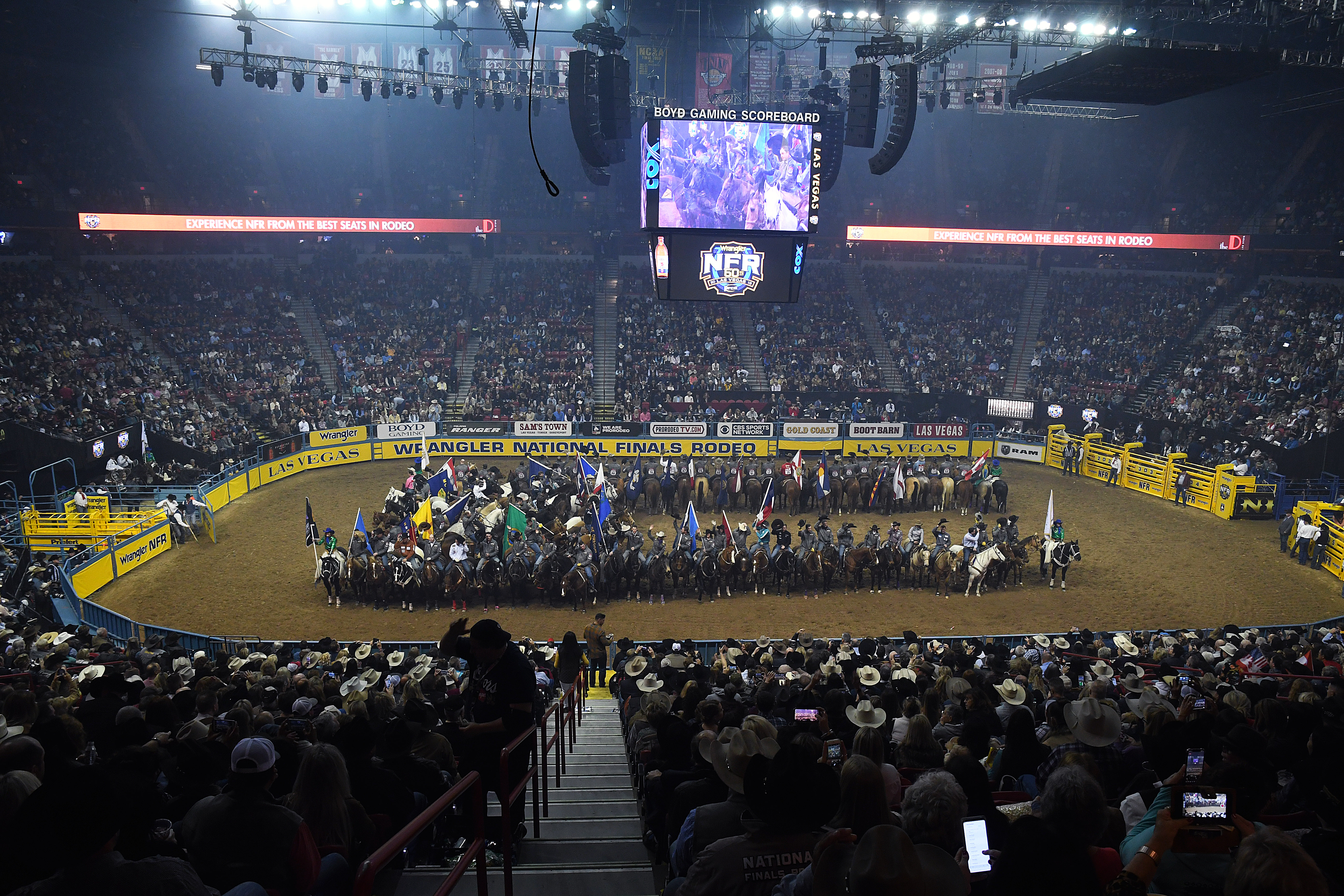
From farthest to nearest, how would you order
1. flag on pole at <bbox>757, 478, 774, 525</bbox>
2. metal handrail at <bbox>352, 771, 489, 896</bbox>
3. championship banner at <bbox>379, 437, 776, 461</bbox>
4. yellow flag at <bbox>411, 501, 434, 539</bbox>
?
championship banner at <bbox>379, 437, 776, 461</bbox> → flag on pole at <bbox>757, 478, 774, 525</bbox> → yellow flag at <bbox>411, 501, 434, 539</bbox> → metal handrail at <bbox>352, 771, 489, 896</bbox>

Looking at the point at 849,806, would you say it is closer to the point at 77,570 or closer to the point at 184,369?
the point at 77,570

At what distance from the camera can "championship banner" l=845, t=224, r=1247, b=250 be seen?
1740 inches

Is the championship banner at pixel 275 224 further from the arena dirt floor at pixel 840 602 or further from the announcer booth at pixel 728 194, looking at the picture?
the announcer booth at pixel 728 194

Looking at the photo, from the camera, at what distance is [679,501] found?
2945 cm

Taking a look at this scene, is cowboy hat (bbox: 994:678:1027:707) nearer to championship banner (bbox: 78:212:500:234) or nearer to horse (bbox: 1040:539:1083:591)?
horse (bbox: 1040:539:1083:591)

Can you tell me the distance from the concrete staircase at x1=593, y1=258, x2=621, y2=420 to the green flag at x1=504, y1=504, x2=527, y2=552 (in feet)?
61.5

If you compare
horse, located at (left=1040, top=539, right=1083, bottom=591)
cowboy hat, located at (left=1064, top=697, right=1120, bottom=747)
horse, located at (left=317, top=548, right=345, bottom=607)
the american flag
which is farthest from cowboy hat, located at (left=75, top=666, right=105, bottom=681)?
horse, located at (left=1040, top=539, right=1083, bottom=591)

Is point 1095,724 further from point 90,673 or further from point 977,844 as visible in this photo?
point 90,673

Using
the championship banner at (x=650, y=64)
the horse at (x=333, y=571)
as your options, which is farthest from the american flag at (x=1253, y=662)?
the championship banner at (x=650, y=64)

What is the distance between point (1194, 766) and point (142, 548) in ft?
86.6

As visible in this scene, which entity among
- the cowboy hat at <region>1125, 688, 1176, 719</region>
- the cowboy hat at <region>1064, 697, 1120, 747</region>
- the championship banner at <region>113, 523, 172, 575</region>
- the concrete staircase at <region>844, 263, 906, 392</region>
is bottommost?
the championship banner at <region>113, 523, 172, 575</region>

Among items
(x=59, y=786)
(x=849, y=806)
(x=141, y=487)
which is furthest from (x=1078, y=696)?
(x=141, y=487)

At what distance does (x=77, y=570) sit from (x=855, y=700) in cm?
1992

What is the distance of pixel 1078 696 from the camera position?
9.92 m
